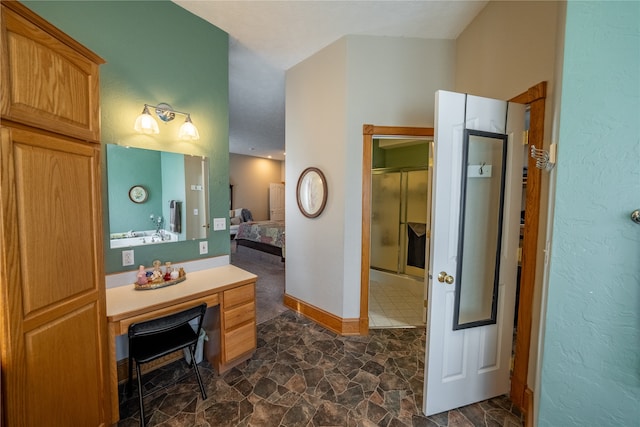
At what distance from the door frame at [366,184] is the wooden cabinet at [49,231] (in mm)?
2012

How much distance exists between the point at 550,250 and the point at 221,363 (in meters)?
2.22

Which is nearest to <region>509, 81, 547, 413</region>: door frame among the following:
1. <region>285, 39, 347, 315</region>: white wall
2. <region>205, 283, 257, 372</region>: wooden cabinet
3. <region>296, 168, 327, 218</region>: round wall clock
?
<region>285, 39, 347, 315</region>: white wall

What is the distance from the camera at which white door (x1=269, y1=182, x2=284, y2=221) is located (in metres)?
9.12

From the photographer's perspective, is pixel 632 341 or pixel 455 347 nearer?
pixel 632 341

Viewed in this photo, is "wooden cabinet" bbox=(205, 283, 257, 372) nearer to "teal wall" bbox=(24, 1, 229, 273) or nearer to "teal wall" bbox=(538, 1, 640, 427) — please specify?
"teal wall" bbox=(24, 1, 229, 273)

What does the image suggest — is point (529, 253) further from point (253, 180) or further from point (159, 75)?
point (253, 180)

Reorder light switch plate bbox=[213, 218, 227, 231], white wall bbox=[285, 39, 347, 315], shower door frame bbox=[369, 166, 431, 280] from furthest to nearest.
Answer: shower door frame bbox=[369, 166, 431, 280]
white wall bbox=[285, 39, 347, 315]
light switch plate bbox=[213, 218, 227, 231]

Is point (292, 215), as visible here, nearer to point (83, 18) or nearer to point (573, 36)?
point (83, 18)

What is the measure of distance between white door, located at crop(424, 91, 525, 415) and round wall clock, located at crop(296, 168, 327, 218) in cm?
135

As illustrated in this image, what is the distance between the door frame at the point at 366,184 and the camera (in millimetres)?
2398

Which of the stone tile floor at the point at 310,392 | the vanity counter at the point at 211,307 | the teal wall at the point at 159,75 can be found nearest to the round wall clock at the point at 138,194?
the teal wall at the point at 159,75

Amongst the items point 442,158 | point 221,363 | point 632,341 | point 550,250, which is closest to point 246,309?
point 221,363

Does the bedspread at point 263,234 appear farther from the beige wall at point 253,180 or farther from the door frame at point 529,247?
the door frame at point 529,247

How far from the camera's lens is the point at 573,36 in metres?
0.96
